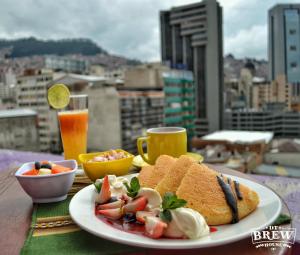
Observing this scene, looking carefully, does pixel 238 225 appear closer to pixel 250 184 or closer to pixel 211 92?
pixel 250 184

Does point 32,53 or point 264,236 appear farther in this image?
point 32,53

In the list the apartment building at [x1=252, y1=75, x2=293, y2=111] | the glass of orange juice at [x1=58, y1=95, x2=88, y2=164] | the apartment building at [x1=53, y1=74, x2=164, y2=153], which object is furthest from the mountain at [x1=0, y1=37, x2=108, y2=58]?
the apartment building at [x1=252, y1=75, x2=293, y2=111]

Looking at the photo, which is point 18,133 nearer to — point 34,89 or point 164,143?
point 164,143

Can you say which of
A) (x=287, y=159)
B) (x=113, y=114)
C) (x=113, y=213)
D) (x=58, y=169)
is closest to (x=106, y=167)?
(x=58, y=169)

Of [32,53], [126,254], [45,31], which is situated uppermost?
[45,31]

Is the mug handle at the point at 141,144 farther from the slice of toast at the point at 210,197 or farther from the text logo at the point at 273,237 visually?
the text logo at the point at 273,237

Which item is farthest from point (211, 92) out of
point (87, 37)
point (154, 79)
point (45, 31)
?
point (45, 31)
